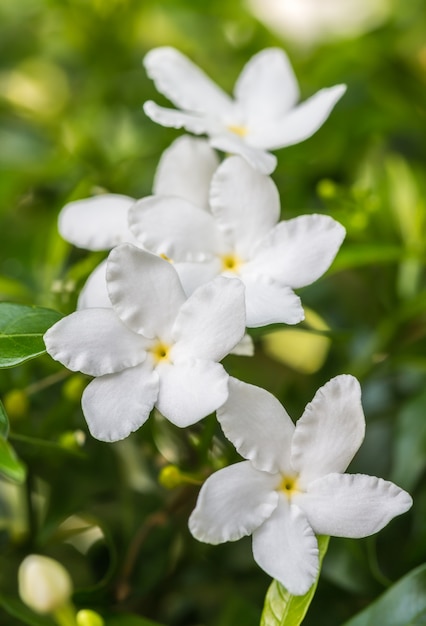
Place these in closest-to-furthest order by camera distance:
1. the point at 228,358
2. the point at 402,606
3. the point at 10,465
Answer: the point at 10,465, the point at 402,606, the point at 228,358

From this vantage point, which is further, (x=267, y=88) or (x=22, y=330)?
(x=267, y=88)

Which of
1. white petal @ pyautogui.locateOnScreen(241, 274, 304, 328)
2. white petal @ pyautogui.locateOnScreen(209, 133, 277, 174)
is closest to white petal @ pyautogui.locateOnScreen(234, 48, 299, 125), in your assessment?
white petal @ pyautogui.locateOnScreen(209, 133, 277, 174)

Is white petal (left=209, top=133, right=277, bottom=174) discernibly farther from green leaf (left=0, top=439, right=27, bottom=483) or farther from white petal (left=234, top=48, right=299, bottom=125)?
green leaf (left=0, top=439, right=27, bottom=483)

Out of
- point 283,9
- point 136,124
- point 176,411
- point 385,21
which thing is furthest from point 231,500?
point 283,9

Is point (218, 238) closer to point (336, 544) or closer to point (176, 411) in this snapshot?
point (176, 411)

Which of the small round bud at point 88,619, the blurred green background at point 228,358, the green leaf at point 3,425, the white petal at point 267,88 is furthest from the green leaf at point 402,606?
the white petal at point 267,88

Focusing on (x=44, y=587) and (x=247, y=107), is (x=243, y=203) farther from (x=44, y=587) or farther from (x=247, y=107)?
(x=44, y=587)

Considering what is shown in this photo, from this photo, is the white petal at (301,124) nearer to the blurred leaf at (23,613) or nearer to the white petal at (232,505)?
the white petal at (232,505)

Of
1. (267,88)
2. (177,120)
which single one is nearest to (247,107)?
(267,88)
